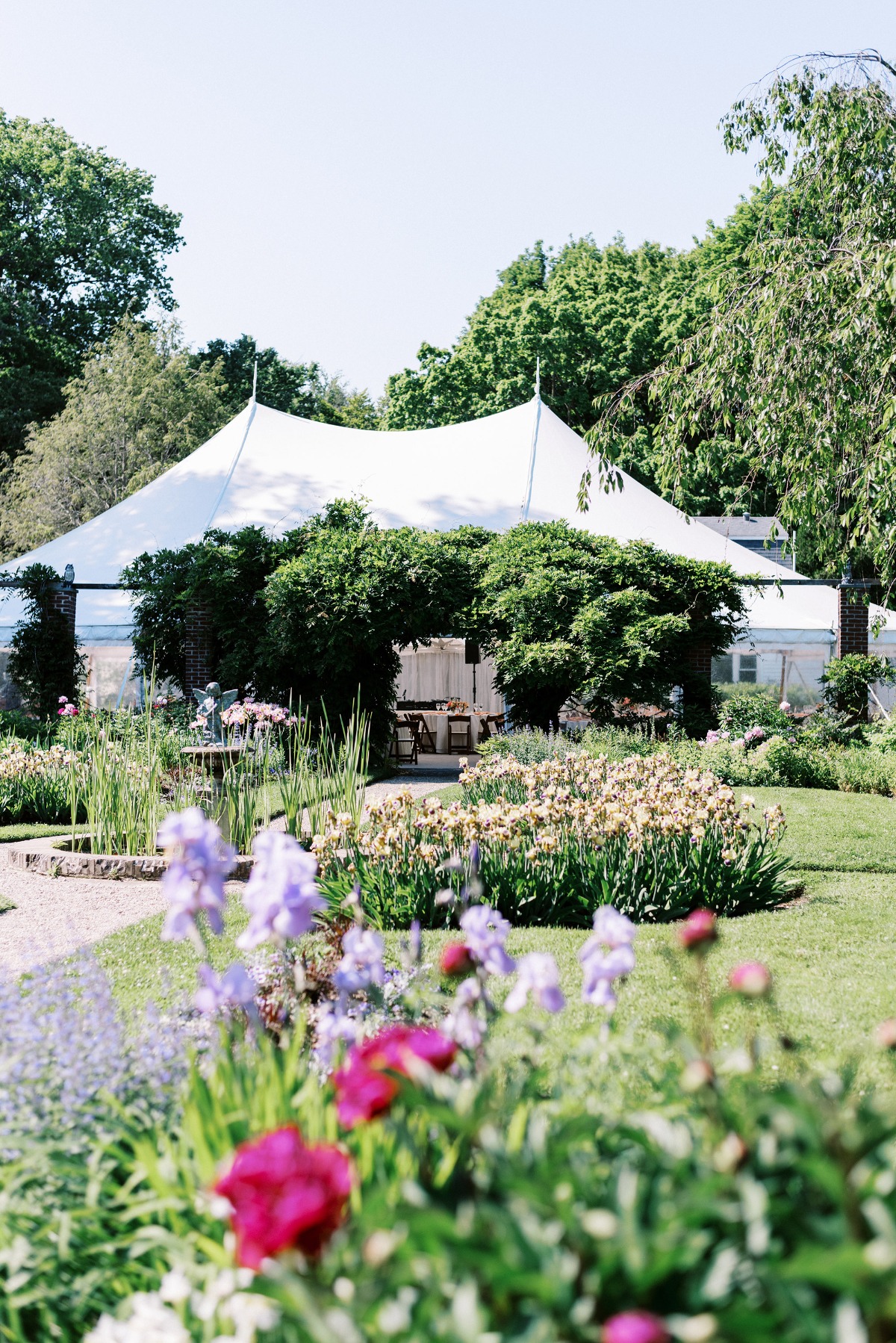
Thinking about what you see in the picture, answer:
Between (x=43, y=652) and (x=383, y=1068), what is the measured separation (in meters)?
15.5

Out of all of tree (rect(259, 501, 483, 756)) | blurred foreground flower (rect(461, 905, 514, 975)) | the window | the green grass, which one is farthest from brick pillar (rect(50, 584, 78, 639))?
the window

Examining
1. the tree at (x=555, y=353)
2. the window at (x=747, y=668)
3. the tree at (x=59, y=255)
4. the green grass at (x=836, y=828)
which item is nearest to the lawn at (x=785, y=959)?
the green grass at (x=836, y=828)

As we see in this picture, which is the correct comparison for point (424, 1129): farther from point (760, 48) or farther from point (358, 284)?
point (358, 284)

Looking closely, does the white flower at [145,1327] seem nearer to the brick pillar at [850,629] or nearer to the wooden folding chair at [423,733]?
the wooden folding chair at [423,733]

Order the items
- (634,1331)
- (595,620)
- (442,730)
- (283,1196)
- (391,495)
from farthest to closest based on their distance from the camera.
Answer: (442,730) → (391,495) → (595,620) → (283,1196) → (634,1331)

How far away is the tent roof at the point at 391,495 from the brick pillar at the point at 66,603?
0.52 meters

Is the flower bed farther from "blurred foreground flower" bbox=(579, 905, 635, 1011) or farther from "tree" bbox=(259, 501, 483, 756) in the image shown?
"tree" bbox=(259, 501, 483, 756)

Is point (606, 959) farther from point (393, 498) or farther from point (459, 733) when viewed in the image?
point (459, 733)

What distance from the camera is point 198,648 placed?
52.4ft

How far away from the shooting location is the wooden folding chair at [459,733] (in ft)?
60.2

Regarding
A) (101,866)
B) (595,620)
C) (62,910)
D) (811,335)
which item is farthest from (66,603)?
(811,335)

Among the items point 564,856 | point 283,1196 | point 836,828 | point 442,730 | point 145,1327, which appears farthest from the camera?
point 442,730

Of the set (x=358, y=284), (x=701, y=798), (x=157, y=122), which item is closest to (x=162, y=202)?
(x=358, y=284)

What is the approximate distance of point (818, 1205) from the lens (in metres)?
1.50
